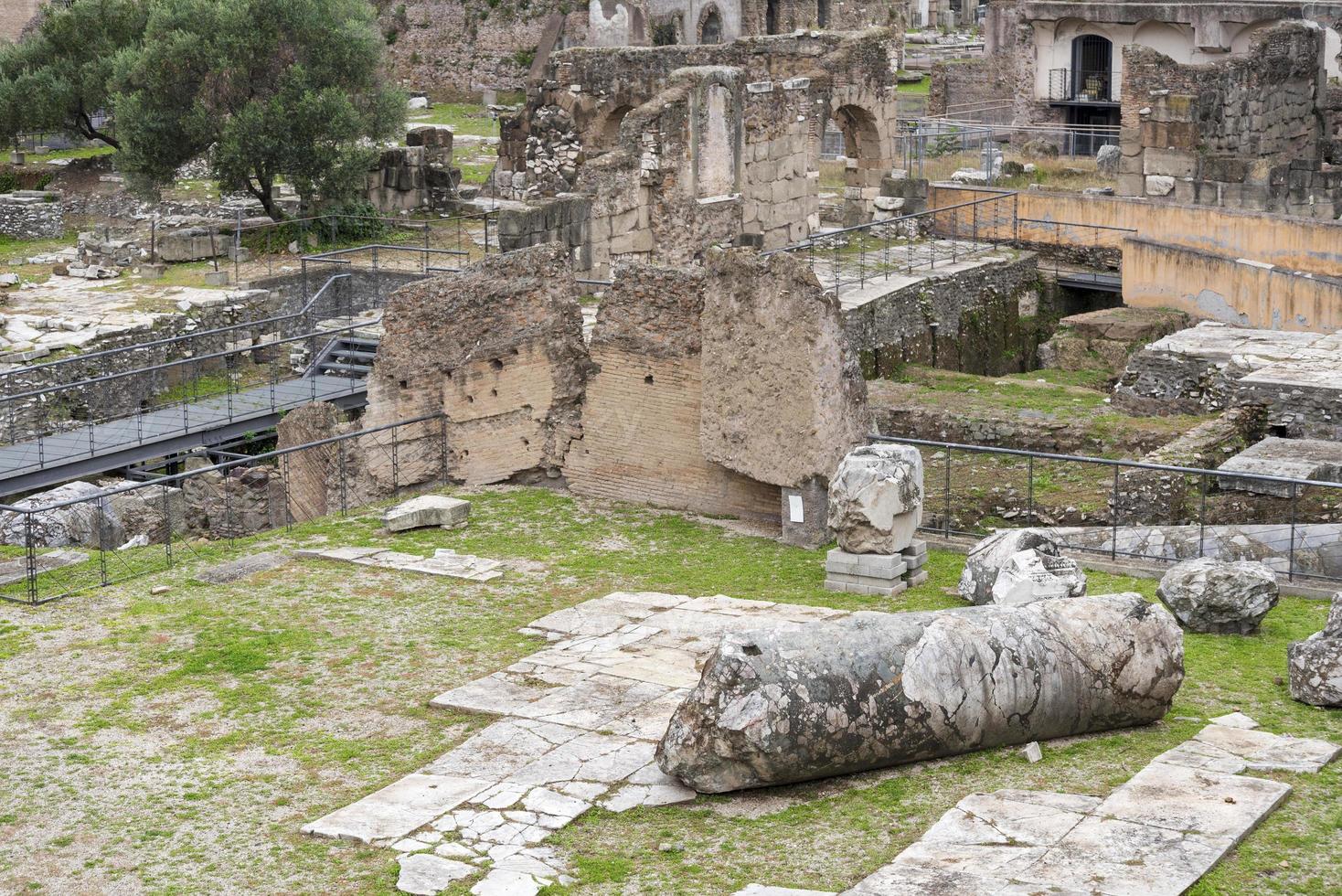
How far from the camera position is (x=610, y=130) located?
92.5 ft

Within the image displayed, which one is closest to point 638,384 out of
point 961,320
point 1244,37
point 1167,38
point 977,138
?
point 961,320

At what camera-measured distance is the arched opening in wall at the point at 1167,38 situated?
36619 mm

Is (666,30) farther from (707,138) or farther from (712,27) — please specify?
(707,138)

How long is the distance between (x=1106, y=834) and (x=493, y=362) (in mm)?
8869

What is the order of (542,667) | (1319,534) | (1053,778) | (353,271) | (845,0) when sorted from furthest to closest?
(845,0) < (353,271) < (1319,534) < (542,667) < (1053,778)

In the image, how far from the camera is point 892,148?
2892 cm

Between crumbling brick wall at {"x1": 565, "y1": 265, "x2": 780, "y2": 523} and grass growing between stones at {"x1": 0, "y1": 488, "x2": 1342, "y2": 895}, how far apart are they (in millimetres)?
659

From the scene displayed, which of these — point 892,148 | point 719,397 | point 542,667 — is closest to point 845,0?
point 892,148

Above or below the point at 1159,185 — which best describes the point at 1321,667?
below

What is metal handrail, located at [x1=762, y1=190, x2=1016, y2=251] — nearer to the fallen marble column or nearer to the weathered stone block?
the weathered stone block

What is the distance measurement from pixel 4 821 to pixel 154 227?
21.4 m

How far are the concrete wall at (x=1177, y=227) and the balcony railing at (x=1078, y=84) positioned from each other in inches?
468

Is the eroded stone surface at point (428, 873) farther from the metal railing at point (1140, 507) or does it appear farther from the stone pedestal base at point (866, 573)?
the metal railing at point (1140, 507)

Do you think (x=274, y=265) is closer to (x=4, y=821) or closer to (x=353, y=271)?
(x=353, y=271)
